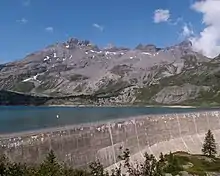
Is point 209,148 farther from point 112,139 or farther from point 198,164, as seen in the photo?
point 112,139

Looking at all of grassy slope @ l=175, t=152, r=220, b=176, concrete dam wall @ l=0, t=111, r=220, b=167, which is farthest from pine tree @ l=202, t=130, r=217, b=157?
grassy slope @ l=175, t=152, r=220, b=176

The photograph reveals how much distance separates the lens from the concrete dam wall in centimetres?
4494

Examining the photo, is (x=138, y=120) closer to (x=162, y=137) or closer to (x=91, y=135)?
(x=162, y=137)

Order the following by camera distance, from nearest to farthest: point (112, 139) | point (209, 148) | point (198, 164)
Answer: point (112, 139), point (198, 164), point (209, 148)

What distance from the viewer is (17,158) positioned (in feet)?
140

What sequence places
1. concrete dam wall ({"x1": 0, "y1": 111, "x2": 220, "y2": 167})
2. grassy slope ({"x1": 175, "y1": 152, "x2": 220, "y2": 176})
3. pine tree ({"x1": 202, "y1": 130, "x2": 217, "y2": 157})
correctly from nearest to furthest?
concrete dam wall ({"x1": 0, "y1": 111, "x2": 220, "y2": 167}), grassy slope ({"x1": 175, "y1": 152, "x2": 220, "y2": 176}), pine tree ({"x1": 202, "y1": 130, "x2": 217, "y2": 157})

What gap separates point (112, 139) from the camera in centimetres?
6150

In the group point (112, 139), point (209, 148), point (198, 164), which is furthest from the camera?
point (209, 148)

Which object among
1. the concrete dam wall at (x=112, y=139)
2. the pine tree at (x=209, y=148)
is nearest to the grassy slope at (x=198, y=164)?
the pine tree at (x=209, y=148)

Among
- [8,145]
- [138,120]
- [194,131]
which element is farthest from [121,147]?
[194,131]

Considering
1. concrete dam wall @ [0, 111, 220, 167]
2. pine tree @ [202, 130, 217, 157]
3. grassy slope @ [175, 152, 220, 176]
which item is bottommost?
grassy slope @ [175, 152, 220, 176]

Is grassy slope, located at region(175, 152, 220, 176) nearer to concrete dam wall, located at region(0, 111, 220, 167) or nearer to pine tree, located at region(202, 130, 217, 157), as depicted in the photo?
pine tree, located at region(202, 130, 217, 157)

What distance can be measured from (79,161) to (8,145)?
12.1 meters

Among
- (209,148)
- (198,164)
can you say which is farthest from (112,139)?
(209,148)
